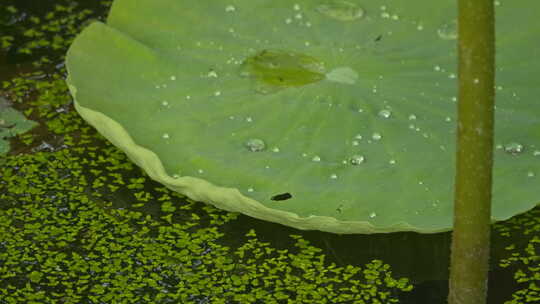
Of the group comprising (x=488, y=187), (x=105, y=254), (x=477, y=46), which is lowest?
(x=105, y=254)

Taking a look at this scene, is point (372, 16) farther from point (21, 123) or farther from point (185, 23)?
point (21, 123)

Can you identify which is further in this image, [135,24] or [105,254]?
[135,24]

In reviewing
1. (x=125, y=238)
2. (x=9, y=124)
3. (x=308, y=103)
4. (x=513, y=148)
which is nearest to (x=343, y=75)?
(x=308, y=103)

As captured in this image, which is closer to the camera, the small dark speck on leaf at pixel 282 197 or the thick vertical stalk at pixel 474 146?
the thick vertical stalk at pixel 474 146

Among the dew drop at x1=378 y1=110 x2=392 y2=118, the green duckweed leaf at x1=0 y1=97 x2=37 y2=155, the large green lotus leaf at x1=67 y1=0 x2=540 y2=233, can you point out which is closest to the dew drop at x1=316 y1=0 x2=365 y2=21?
the large green lotus leaf at x1=67 y1=0 x2=540 y2=233

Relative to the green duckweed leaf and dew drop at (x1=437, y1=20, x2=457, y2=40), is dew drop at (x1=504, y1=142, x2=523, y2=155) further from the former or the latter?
the green duckweed leaf

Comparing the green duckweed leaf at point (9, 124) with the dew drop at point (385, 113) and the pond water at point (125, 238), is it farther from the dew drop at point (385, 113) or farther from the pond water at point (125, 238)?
the dew drop at point (385, 113)

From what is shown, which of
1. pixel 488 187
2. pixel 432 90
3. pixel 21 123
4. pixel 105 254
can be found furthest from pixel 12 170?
pixel 488 187

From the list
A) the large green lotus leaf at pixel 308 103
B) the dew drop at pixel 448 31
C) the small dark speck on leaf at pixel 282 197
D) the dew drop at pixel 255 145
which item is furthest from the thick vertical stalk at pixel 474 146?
the dew drop at pixel 448 31
